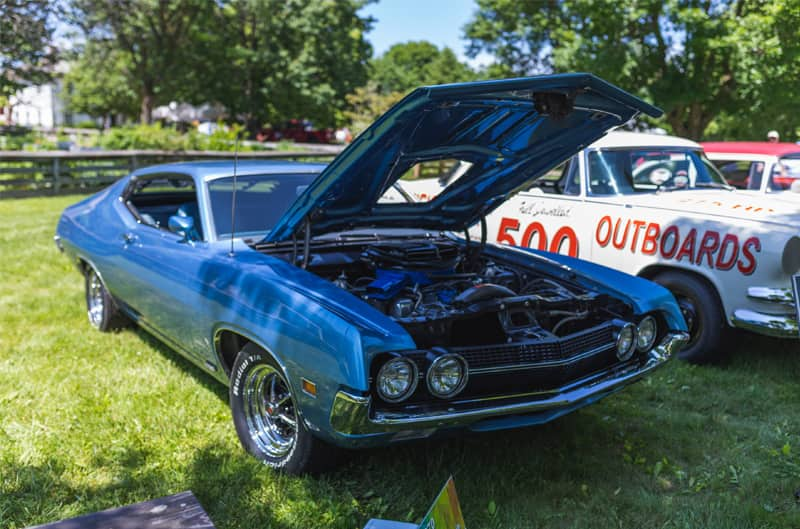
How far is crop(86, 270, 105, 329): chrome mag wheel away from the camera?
5.33 metres

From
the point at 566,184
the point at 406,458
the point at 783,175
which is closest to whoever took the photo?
the point at 406,458

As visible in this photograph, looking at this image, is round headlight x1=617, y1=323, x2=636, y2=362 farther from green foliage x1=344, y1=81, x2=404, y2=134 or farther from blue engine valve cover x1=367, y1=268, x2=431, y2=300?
green foliage x1=344, y1=81, x2=404, y2=134

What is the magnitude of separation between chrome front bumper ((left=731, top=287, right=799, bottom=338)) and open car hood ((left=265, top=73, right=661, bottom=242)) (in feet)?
5.90

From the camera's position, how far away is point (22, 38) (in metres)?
17.6

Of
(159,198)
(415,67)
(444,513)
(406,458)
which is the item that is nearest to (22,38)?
(159,198)

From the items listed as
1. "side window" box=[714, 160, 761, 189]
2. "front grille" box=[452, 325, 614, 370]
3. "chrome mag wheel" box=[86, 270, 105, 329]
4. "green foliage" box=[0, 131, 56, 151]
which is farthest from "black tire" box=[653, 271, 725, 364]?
"green foliage" box=[0, 131, 56, 151]

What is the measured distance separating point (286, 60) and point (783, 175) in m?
29.3

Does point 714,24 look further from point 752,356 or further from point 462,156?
point 462,156

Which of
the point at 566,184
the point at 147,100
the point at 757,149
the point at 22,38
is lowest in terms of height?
the point at 566,184

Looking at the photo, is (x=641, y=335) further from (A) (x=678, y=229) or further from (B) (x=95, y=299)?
(B) (x=95, y=299)

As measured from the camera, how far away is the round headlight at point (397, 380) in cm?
274

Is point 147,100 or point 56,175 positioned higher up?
point 147,100

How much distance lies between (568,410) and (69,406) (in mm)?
2723

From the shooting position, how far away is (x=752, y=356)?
5.32 m
